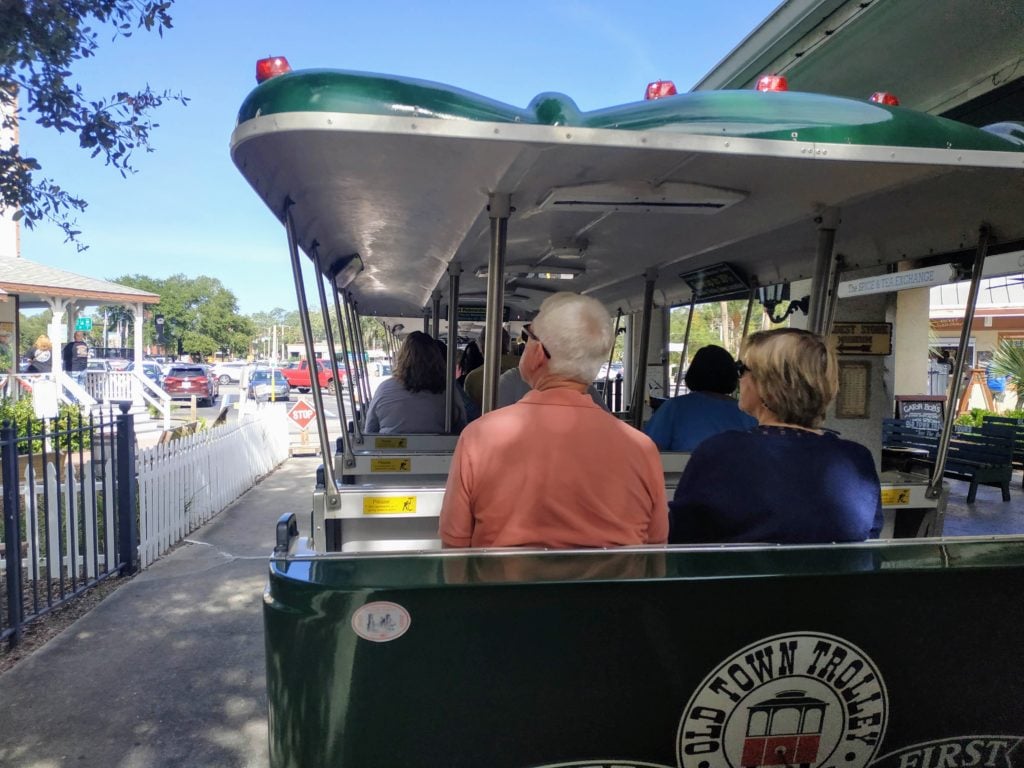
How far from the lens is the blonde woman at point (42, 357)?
1897 centimetres

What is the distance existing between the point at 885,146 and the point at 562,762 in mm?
1697

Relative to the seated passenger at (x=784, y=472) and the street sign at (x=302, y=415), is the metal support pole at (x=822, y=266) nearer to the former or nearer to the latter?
the seated passenger at (x=784, y=472)

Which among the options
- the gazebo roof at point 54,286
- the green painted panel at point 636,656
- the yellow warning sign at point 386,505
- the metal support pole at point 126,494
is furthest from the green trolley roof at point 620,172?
the gazebo roof at point 54,286

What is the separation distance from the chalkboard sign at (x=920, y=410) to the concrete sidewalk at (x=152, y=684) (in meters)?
10.1

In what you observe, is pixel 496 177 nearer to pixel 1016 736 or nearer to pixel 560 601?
pixel 560 601

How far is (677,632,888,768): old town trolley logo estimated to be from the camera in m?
1.60

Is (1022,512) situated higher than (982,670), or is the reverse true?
(982,670)

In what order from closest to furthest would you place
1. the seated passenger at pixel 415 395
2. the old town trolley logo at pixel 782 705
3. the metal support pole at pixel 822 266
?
1. the old town trolley logo at pixel 782 705
2. the metal support pole at pixel 822 266
3. the seated passenger at pixel 415 395

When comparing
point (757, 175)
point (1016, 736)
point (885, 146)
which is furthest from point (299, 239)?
point (1016, 736)

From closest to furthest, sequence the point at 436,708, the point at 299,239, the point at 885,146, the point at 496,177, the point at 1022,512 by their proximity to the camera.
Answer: the point at 436,708, the point at 885,146, the point at 496,177, the point at 299,239, the point at 1022,512

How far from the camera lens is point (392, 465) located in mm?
3885

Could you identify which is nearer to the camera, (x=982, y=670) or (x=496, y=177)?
(x=982, y=670)

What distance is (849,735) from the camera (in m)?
1.66

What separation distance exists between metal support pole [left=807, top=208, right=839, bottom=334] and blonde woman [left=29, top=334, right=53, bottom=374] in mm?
19470
